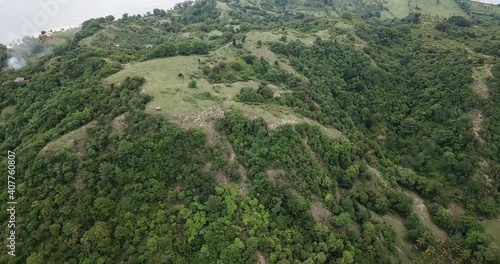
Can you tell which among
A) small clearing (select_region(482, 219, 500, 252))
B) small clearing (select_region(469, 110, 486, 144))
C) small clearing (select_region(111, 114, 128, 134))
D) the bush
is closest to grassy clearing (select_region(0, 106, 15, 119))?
small clearing (select_region(111, 114, 128, 134))

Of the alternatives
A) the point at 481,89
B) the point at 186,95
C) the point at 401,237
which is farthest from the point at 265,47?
the point at 401,237

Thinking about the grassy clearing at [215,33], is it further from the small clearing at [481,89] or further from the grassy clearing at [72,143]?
the small clearing at [481,89]

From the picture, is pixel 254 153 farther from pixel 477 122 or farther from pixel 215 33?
pixel 215 33

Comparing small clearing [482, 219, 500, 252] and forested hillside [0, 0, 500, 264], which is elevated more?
forested hillside [0, 0, 500, 264]

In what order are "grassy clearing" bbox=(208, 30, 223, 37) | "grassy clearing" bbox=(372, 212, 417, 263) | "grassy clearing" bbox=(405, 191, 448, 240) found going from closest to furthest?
"grassy clearing" bbox=(372, 212, 417, 263)
"grassy clearing" bbox=(405, 191, 448, 240)
"grassy clearing" bbox=(208, 30, 223, 37)

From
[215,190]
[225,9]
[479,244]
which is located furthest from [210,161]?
[225,9]

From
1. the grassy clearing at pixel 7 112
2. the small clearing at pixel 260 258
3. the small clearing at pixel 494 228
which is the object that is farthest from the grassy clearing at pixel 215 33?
the small clearing at pixel 494 228

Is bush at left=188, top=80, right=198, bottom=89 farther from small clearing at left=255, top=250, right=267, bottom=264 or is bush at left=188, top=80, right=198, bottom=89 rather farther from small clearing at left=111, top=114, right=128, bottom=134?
small clearing at left=255, top=250, right=267, bottom=264
